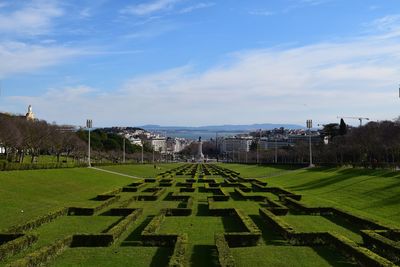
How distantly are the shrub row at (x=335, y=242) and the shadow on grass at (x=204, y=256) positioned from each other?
2703 mm

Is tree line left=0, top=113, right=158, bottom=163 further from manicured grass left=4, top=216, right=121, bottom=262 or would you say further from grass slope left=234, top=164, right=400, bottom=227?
manicured grass left=4, top=216, right=121, bottom=262

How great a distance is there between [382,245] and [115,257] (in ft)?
24.9

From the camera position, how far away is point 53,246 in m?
12.7

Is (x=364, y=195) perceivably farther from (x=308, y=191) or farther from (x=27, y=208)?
(x=27, y=208)

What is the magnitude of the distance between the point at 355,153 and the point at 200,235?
181 ft

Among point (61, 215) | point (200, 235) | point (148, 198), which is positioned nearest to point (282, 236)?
point (200, 235)

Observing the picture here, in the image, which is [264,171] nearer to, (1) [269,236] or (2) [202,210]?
(2) [202,210]

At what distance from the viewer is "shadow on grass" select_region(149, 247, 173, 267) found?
12.2 metres

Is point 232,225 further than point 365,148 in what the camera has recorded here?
No

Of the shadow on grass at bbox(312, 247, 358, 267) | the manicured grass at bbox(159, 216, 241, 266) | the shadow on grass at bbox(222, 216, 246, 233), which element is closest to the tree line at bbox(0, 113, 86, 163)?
the manicured grass at bbox(159, 216, 241, 266)

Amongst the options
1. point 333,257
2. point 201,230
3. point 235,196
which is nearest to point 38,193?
point 235,196

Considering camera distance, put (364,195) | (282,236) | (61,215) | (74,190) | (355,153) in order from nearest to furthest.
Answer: (282,236), (61,215), (364,195), (74,190), (355,153)

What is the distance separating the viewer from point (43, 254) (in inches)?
468

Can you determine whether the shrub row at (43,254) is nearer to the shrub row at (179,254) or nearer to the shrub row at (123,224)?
the shrub row at (123,224)
